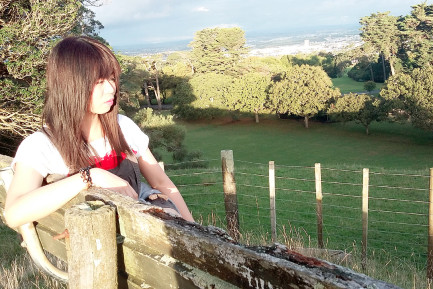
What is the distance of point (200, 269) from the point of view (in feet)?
3.77

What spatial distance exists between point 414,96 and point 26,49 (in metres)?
28.1

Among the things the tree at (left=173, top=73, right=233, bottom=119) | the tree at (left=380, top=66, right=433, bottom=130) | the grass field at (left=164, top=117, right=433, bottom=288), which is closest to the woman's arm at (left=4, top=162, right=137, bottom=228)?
the grass field at (left=164, top=117, right=433, bottom=288)

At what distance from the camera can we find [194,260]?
116 centimetres

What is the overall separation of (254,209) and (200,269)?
12.2 meters

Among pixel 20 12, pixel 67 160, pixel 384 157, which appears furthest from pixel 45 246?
pixel 384 157

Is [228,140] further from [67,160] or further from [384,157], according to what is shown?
[67,160]

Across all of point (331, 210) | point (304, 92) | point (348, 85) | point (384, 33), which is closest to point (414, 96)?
point (304, 92)

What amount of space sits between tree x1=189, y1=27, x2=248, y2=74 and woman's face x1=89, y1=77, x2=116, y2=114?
1903 inches

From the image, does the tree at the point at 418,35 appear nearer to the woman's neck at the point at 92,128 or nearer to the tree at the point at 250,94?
the tree at the point at 250,94

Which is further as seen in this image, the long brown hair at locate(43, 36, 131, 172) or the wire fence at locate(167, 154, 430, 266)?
the wire fence at locate(167, 154, 430, 266)

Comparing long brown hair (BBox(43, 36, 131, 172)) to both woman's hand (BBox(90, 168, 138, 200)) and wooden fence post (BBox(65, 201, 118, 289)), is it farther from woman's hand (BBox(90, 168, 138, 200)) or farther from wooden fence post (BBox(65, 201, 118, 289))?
wooden fence post (BBox(65, 201, 118, 289))

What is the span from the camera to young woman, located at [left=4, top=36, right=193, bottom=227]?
1578 mm

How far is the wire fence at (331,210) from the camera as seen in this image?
9758 millimetres

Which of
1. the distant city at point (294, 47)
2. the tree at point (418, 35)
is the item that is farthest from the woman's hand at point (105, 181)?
the distant city at point (294, 47)
